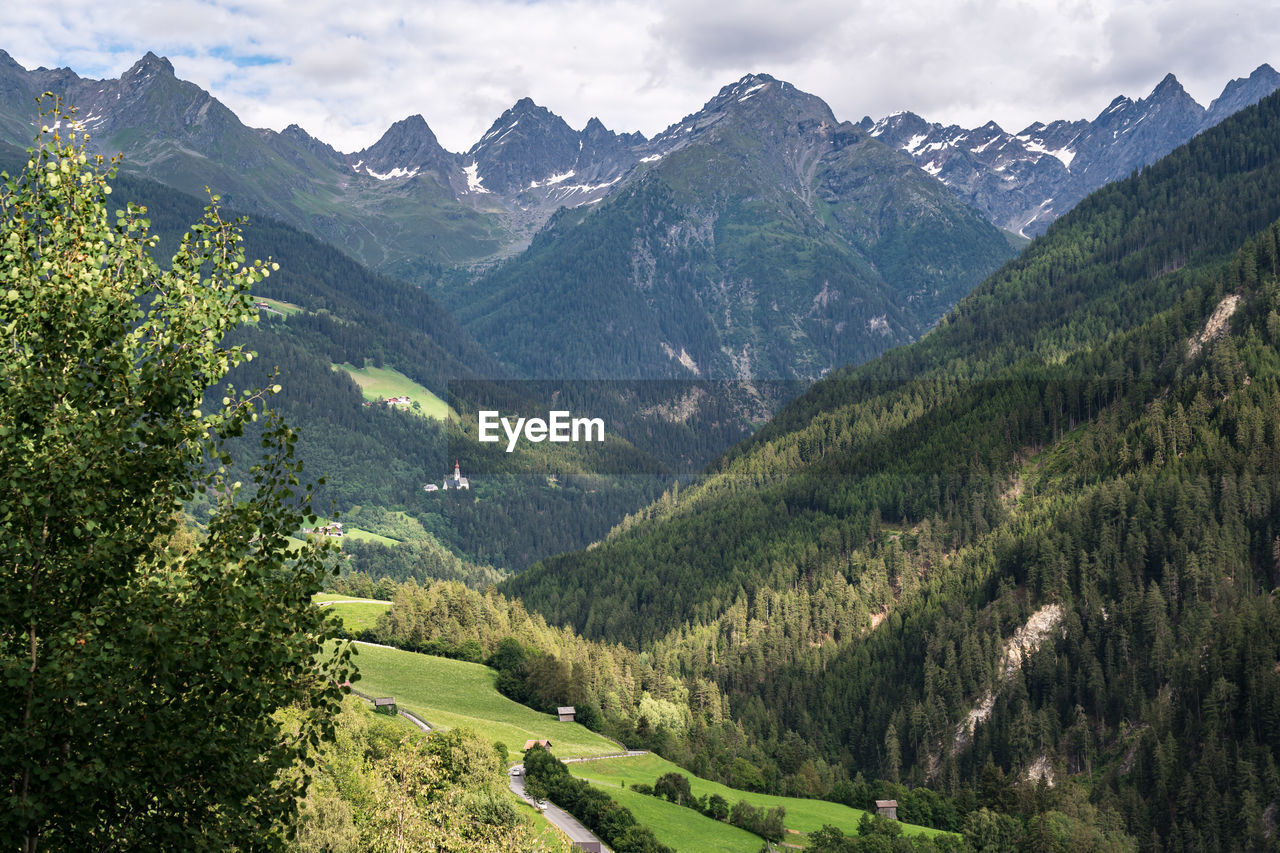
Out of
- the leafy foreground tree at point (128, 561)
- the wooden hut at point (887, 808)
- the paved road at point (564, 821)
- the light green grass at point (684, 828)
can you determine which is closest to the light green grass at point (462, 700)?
the light green grass at point (684, 828)

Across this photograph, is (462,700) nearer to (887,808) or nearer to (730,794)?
(730,794)

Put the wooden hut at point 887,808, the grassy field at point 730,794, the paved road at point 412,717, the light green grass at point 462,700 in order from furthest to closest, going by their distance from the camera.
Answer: the wooden hut at point 887,808
the light green grass at point 462,700
the grassy field at point 730,794
the paved road at point 412,717

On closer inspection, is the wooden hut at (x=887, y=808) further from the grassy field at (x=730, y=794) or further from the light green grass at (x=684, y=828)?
the light green grass at (x=684, y=828)

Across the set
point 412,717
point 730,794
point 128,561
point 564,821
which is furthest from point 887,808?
point 128,561

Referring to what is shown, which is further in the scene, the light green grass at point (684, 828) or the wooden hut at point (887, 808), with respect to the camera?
the wooden hut at point (887, 808)

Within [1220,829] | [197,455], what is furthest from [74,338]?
[1220,829]

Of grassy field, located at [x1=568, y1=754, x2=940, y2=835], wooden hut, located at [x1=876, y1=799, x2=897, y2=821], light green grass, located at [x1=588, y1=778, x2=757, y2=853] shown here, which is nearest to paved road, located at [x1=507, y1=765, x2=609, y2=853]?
light green grass, located at [x1=588, y1=778, x2=757, y2=853]

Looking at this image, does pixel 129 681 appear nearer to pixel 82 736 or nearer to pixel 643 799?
pixel 82 736
